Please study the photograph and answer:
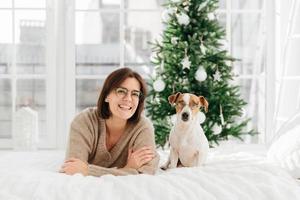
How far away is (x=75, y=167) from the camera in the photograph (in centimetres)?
208

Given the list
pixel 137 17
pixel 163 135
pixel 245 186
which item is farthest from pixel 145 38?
pixel 245 186

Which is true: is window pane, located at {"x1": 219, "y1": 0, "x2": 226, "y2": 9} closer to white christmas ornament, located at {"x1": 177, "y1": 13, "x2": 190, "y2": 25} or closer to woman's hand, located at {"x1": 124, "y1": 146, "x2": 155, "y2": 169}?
white christmas ornament, located at {"x1": 177, "y1": 13, "x2": 190, "y2": 25}

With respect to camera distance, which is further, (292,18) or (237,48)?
(237,48)

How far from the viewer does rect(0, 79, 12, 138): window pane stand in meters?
4.11

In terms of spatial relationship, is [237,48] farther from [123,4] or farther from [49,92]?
[49,92]

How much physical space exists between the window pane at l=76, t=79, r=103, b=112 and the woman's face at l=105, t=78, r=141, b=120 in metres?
1.95

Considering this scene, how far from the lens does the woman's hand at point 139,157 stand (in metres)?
2.20

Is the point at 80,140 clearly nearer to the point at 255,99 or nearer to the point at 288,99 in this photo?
the point at 288,99

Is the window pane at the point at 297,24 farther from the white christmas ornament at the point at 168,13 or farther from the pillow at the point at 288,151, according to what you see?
the pillow at the point at 288,151

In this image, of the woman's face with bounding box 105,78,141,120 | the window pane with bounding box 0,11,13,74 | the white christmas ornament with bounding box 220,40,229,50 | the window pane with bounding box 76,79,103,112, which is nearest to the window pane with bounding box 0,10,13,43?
the window pane with bounding box 0,11,13,74

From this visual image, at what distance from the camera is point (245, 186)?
6.00ft

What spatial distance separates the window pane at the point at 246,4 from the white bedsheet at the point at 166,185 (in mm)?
2455

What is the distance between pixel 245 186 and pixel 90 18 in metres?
2.69

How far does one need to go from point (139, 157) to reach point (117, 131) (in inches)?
8.5
